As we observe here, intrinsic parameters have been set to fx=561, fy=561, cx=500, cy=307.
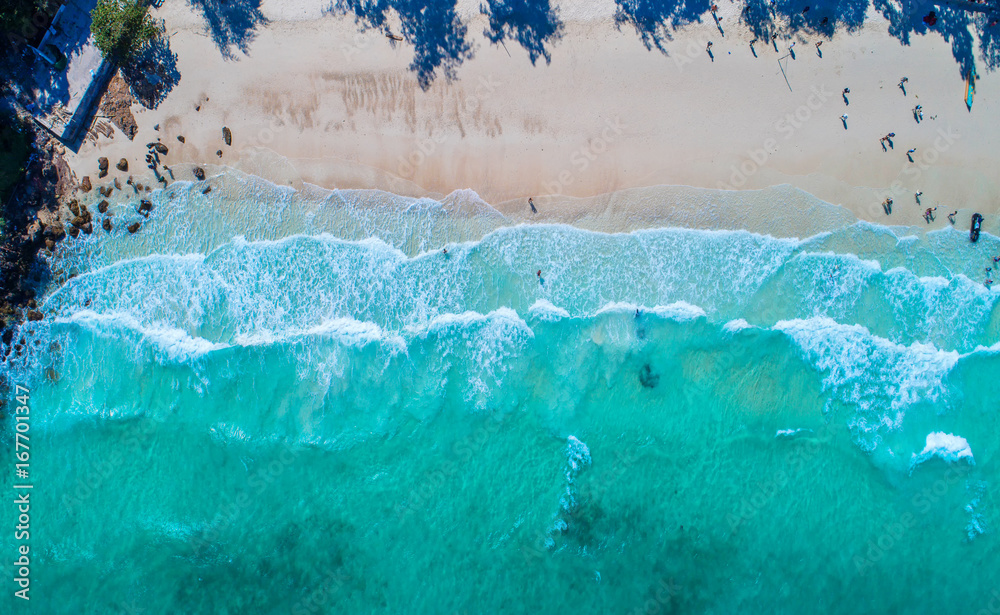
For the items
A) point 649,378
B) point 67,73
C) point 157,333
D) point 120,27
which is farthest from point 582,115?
point 67,73

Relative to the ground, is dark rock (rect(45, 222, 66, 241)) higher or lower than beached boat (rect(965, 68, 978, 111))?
lower

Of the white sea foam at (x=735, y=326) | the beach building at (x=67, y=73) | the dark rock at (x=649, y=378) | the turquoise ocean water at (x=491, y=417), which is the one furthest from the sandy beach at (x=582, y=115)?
the dark rock at (x=649, y=378)

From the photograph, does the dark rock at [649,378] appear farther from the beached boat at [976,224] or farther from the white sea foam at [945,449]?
the beached boat at [976,224]

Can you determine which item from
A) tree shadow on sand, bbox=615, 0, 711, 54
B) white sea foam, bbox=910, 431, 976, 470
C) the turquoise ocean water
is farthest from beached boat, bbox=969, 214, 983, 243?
tree shadow on sand, bbox=615, 0, 711, 54

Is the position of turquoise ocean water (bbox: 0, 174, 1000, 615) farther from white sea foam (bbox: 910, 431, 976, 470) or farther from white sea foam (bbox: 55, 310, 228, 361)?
white sea foam (bbox: 910, 431, 976, 470)

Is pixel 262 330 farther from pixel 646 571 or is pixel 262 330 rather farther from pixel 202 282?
pixel 646 571

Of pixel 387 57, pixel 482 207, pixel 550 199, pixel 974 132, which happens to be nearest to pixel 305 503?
pixel 482 207
